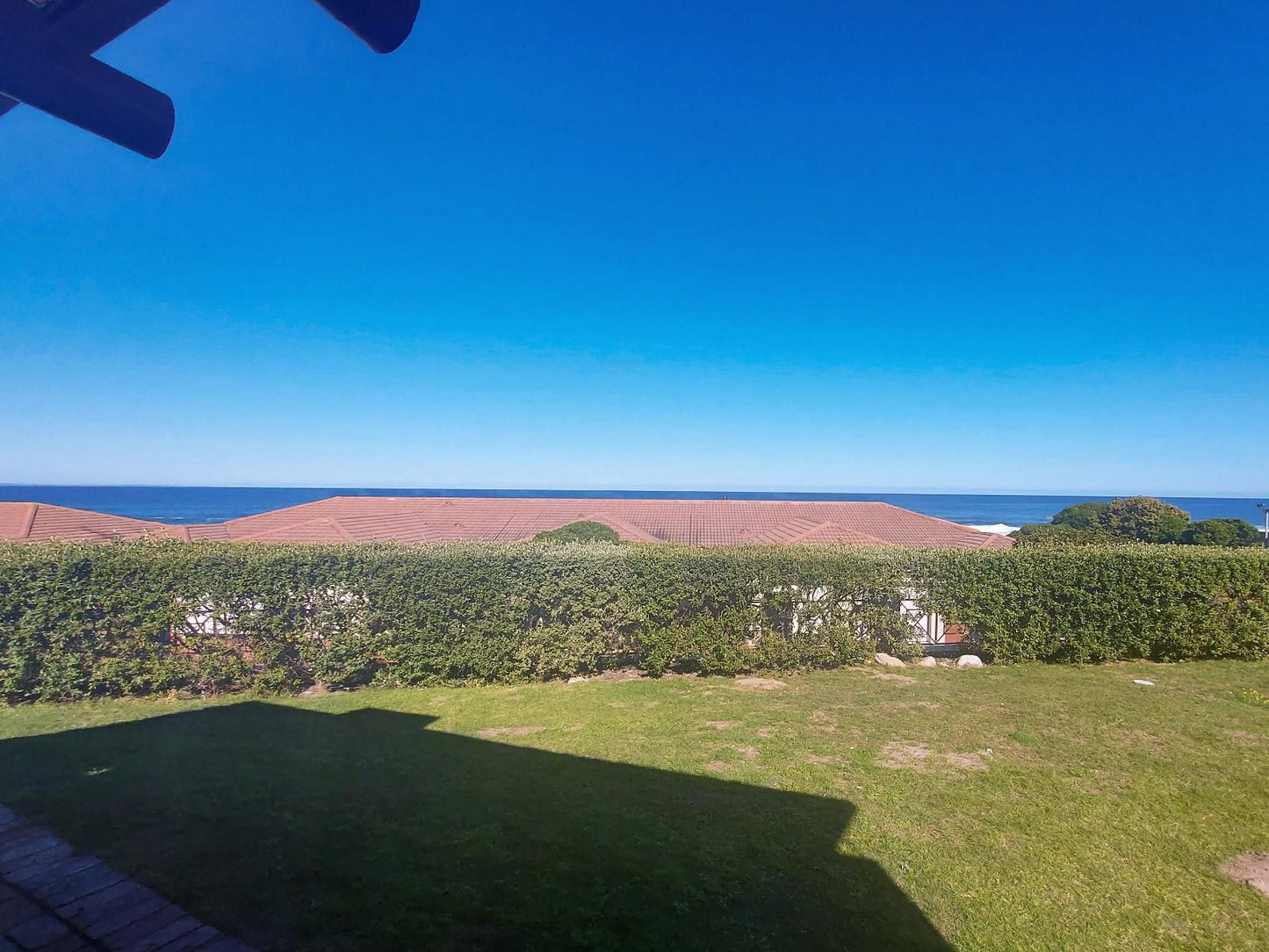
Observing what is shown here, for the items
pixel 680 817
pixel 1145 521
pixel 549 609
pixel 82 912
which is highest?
pixel 1145 521

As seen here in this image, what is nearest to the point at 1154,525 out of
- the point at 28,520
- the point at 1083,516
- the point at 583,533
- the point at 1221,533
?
the point at 1221,533

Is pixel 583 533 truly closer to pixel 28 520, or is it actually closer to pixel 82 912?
pixel 82 912

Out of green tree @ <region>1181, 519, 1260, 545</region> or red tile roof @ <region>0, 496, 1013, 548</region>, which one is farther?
green tree @ <region>1181, 519, 1260, 545</region>

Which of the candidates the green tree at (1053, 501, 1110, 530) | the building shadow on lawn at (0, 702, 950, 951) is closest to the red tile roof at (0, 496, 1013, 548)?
the building shadow on lawn at (0, 702, 950, 951)

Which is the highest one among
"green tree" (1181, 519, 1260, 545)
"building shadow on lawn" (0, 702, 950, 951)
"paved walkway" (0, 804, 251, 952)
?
"green tree" (1181, 519, 1260, 545)

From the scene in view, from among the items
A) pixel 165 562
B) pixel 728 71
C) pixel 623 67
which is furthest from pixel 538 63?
pixel 165 562

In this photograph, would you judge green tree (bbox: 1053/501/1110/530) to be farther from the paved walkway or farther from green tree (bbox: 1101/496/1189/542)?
the paved walkway
